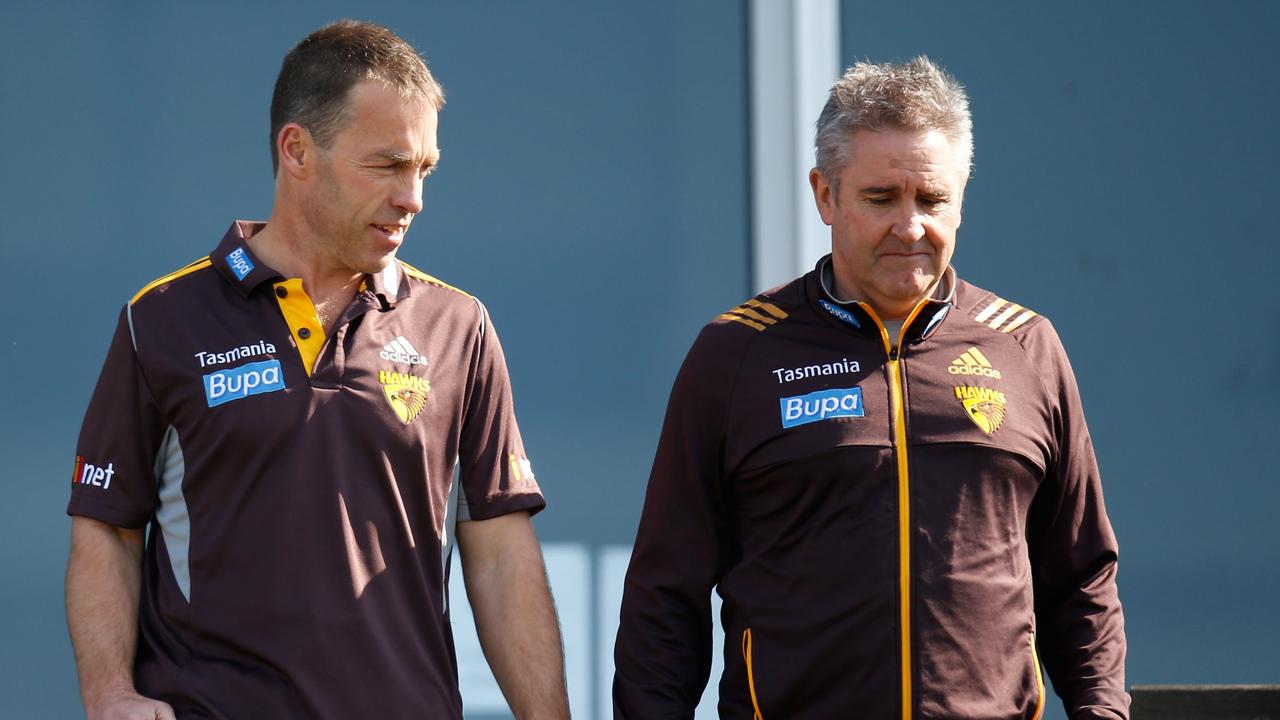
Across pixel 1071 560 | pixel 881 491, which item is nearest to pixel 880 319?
pixel 881 491

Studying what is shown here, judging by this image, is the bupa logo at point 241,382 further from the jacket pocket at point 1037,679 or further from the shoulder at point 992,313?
the shoulder at point 992,313

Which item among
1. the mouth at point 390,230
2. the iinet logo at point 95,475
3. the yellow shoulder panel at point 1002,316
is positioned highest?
the mouth at point 390,230

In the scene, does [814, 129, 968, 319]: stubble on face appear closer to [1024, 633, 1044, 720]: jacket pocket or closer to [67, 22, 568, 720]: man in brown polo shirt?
[1024, 633, 1044, 720]: jacket pocket

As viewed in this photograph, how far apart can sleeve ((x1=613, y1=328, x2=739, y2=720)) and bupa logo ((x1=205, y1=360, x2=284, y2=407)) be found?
0.64 metres

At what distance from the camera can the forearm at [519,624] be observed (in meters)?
2.51

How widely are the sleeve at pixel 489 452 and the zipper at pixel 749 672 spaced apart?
42 centimetres

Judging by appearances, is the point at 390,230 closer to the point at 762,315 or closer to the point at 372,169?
the point at 372,169

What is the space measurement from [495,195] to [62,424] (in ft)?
3.64

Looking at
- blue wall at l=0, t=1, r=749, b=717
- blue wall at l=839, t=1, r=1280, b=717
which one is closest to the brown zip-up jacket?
blue wall at l=0, t=1, r=749, b=717

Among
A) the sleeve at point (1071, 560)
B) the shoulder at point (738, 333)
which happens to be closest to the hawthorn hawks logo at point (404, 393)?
the shoulder at point (738, 333)

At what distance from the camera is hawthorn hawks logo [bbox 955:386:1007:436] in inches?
91.1

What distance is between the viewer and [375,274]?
98.7 inches

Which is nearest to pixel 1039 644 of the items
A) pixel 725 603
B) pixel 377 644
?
pixel 725 603

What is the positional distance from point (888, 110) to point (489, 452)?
0.87 m
